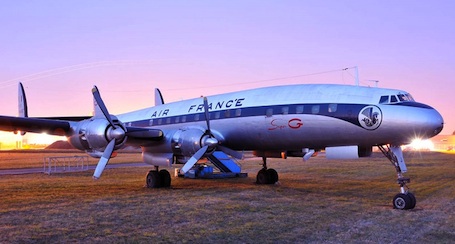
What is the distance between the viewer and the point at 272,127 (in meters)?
17.0

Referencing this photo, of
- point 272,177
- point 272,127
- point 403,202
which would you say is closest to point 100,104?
point 272,127

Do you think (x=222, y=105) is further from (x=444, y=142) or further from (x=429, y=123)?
(x=444, y=142)

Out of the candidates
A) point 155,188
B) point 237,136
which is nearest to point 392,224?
point 237,136

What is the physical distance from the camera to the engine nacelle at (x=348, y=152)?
605 inches

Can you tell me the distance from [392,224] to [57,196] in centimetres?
1232

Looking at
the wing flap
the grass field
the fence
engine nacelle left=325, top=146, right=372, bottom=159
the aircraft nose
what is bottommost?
the grass field

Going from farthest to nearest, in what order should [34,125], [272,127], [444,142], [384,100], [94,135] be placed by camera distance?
[444,142] < [34,125] < [272,127] < [94,135] < [384,100]

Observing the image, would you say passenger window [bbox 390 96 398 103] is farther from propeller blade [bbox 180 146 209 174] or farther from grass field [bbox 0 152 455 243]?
propeller blade [bbox 180 146 209 174]

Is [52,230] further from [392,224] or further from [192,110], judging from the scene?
[192,110]

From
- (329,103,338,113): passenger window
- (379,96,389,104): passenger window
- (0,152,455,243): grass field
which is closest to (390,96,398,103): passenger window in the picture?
(379,96,389,104): passenger window

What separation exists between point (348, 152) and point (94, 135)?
981 centimetres

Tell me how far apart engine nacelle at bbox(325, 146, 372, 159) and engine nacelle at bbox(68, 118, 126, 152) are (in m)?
8.11

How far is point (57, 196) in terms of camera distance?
16.5m

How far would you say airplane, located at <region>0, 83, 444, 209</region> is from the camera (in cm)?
1397
